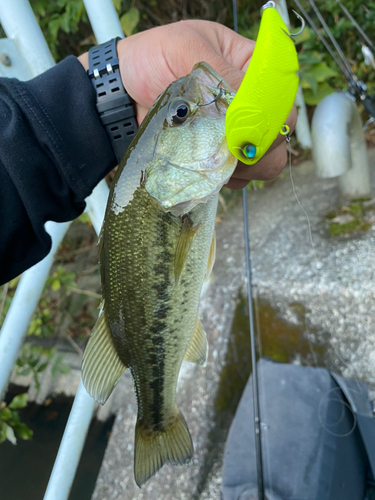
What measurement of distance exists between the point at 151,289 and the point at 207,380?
1050mm

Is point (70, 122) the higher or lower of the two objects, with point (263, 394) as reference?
higher

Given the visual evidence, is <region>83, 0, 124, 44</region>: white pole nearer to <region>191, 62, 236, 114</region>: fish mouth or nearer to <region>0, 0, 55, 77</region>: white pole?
<region>0, 0, 55, 77</region>: white pole

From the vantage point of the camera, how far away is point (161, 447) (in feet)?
3.49

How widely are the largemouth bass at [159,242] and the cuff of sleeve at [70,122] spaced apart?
10.9 inches

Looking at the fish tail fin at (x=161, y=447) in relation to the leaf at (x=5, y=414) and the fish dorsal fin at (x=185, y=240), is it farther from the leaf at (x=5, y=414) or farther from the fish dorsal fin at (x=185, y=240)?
the leaf at (x=5, y=414)

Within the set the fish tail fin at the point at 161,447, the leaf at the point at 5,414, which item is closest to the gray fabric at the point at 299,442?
the fish tail fin at the point at 161,447

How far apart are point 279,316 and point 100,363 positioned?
114 cm

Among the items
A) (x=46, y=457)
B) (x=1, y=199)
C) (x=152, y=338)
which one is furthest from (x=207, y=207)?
(x=46, y=457)

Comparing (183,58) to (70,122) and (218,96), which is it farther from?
(70,122)

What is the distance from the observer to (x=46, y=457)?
2.53 m

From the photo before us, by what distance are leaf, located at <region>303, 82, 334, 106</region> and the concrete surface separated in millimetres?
1129

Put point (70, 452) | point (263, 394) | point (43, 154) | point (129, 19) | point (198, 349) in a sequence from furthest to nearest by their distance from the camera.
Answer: point (129, 19)
point (263, 394)
point (70, 452)
point (198, 349)
point (43, 154)

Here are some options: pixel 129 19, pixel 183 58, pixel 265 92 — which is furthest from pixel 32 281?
pixel 129 19

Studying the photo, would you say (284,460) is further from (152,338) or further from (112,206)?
(112,206)
